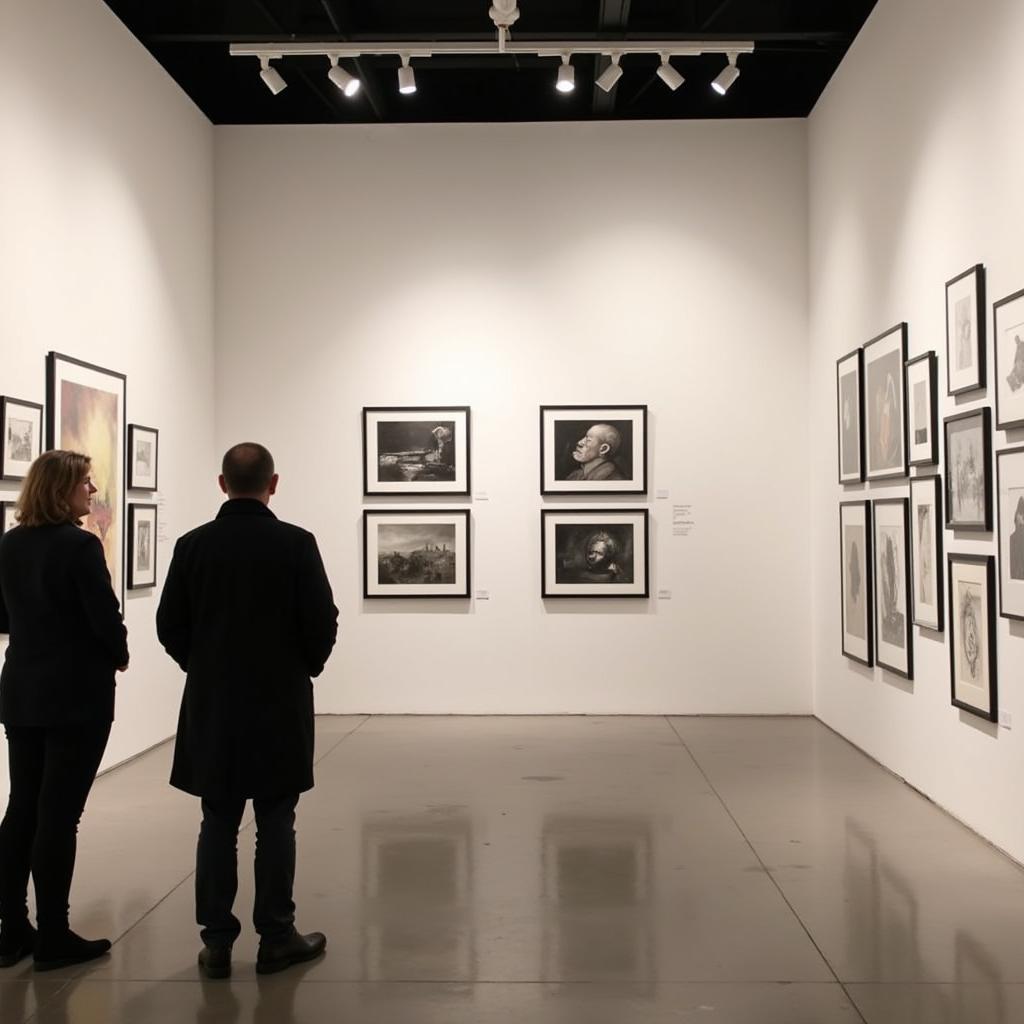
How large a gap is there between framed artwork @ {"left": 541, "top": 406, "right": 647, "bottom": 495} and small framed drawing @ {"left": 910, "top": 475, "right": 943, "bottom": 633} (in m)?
3.36

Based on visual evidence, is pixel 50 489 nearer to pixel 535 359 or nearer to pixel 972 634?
pixel 972 634

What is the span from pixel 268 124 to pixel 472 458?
11.2 ft

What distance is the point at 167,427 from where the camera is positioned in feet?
31.9

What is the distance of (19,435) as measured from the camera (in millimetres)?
7020

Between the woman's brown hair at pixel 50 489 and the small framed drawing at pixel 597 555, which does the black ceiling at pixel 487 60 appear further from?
the woman's brown hair at pixel 50 489

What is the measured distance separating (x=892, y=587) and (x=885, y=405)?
1.18 metres

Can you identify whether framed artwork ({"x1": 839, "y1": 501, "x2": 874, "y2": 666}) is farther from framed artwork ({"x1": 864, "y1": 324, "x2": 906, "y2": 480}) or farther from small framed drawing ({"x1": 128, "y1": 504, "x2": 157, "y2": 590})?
small framed drawing ({"x1": 128, "y1": 504, "x2": 157, "y2": 590})

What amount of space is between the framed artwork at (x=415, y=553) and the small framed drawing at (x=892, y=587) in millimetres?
3621

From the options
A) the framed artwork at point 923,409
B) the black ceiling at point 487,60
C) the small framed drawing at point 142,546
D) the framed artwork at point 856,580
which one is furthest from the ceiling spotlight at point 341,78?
the framed artwork at point 856,580

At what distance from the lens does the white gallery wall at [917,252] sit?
622 centimetres

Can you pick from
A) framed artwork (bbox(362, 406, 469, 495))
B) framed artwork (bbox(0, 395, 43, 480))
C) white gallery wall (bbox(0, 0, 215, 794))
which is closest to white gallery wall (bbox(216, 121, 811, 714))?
framed artwork (bbox(362, 406, 469, 495))

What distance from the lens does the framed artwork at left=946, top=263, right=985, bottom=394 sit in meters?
6.46

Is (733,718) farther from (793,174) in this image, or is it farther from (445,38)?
(445,38)

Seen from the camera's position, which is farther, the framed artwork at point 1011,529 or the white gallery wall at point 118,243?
the white gallery wall at point 118,243
